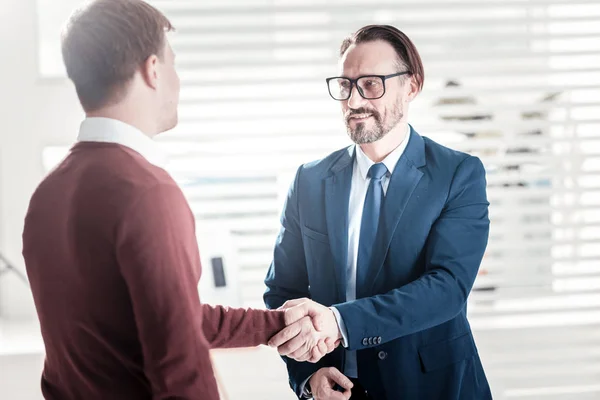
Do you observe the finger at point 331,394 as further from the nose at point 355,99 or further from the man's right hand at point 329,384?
the nose at point 355,99

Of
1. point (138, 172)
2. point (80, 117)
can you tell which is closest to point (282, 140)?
point (80, 117)

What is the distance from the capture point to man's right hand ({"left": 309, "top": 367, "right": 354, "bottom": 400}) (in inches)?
76.8

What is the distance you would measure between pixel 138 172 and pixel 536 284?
8.19 ft

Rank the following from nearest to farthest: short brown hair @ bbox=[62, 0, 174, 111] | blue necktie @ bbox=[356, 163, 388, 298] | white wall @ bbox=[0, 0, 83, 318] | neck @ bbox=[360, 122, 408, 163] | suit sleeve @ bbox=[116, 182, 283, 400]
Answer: suit sleeve @ bbox=[116, 182, 283, 400]
short brown hair @ bbox=[62, 0, 174, 111]
blue necktie @ bbox=[356, 163, 388, 298]
neck @ bbox=[360, 122, 408, 163]
white wall @ bbox=[0, 0, 83, 318]

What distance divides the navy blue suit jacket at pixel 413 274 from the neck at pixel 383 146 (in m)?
0.05

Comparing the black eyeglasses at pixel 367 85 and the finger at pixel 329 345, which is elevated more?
the black eyeglasses at pixel 367 85

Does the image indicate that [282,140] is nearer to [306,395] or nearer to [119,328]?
[306,395]

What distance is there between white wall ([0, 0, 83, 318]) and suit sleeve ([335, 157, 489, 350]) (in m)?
1.82

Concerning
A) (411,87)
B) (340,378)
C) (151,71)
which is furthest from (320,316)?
(151,71)

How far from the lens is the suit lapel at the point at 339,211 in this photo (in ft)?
6.57

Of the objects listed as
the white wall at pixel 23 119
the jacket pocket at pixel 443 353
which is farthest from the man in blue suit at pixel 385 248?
the white wall at pixel 23 119

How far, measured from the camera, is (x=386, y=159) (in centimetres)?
207

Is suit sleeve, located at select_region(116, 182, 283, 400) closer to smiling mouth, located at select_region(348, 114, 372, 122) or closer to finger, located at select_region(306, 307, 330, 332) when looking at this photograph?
finger, located at select_region(306, 307, 330, 332)

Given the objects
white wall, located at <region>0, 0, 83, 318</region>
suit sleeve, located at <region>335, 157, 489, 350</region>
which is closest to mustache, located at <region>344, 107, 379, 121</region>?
suit sleeve, located at <region>335, 157, 489, 350</region>
